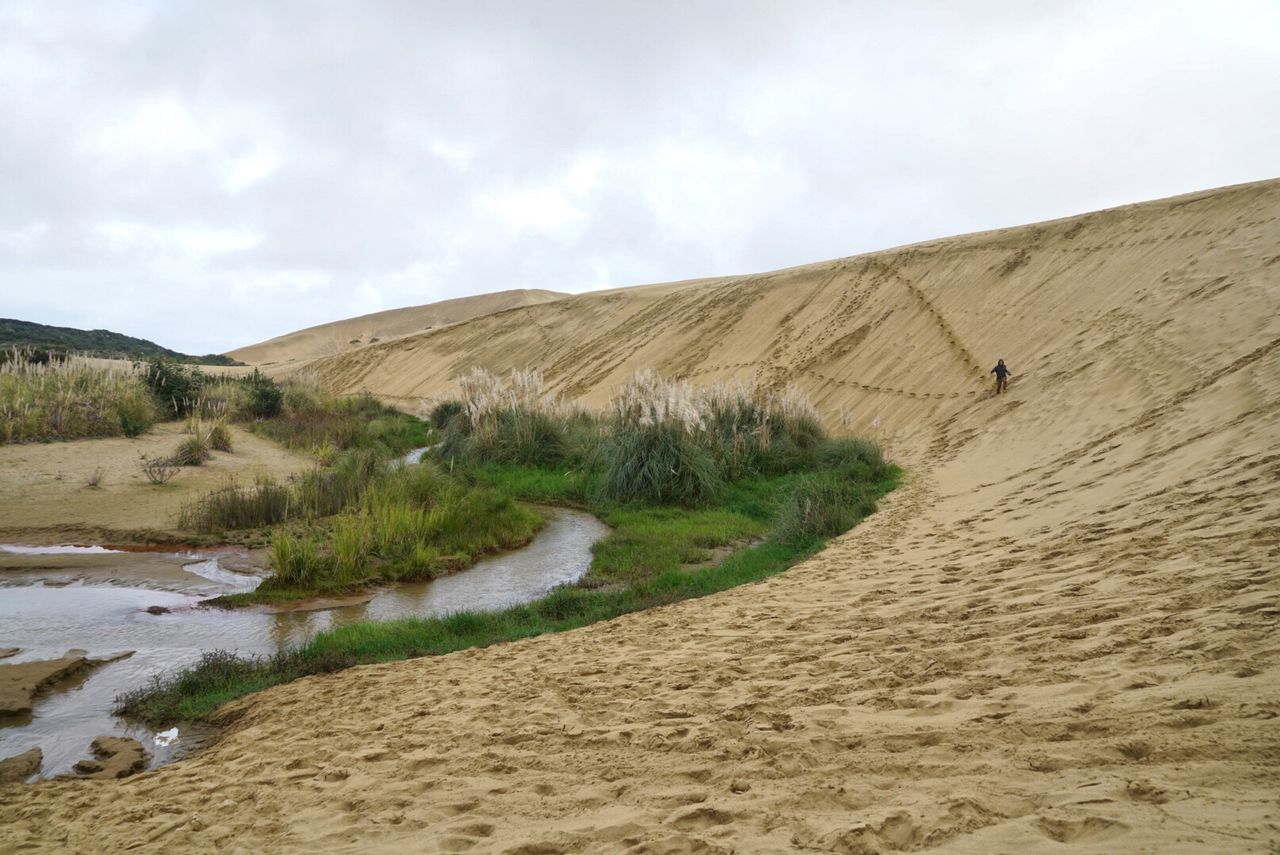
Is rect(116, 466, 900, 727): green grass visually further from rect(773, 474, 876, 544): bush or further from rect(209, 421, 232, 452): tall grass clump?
rect(209, 421, 232, 452): tall grass clump

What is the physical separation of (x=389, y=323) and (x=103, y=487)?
67322 mm

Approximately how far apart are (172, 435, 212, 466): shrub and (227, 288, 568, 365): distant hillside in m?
57.3

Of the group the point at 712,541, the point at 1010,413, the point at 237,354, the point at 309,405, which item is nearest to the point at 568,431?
the point at 712,541

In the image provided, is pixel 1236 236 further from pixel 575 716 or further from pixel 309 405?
pixel 309 405

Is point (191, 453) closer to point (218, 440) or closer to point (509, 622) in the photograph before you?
point (218, 440)

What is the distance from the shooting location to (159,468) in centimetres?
1307

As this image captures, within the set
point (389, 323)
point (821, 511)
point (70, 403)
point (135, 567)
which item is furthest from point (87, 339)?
point (821, 511)

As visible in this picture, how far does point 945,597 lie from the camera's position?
5383 millimetres

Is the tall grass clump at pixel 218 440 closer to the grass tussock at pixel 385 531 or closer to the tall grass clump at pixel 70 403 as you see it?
the tall grass clump at pixel 70 403

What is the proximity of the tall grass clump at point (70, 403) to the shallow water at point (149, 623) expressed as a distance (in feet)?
23.5

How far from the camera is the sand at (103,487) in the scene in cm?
1035

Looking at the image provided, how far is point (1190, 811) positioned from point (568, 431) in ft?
45.7

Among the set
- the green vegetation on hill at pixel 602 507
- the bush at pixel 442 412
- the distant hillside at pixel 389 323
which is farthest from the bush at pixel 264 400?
the distant hillside at pixel 389 323

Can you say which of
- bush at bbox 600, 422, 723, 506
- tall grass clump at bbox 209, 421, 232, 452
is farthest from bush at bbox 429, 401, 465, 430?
bush at bbox 600, 422, 723, 506
